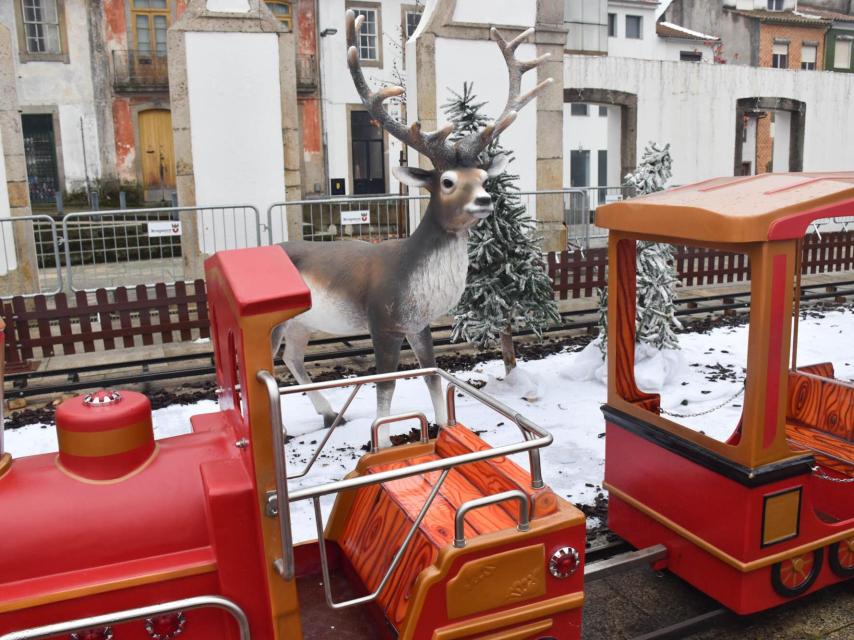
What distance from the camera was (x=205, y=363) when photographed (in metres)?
8.66

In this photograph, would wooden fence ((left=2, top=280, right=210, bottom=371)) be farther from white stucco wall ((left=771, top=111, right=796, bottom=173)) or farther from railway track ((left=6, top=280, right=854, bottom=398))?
white stucco wall ((left=771, top=111, right=796, bottom=173))

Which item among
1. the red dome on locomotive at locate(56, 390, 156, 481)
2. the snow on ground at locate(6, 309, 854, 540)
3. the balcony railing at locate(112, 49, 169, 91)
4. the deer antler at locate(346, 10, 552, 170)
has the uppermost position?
the balcony railing at locate(112, 49, 169, 91)

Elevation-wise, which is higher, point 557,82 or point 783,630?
point 557,82

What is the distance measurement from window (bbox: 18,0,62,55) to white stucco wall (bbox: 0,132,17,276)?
17.0 m

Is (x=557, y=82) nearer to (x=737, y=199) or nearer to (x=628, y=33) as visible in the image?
(x=737, y=199)

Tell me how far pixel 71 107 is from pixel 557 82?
18898 millimetres

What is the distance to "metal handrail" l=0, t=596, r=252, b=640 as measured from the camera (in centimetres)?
226

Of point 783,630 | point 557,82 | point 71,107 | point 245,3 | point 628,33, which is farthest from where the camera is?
point 628,33

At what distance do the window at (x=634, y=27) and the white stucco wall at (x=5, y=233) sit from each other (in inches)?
1183

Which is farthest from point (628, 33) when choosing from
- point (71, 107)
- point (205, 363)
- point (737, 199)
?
point (737, 199)

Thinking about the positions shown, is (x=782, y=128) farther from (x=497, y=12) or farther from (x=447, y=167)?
(x=447, y=167)

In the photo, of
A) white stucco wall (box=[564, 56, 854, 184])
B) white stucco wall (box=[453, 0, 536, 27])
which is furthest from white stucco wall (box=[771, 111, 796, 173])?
white stucco wall (box=[453, 0, 536, 27])

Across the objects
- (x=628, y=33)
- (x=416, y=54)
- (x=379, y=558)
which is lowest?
(x=379, y=558)

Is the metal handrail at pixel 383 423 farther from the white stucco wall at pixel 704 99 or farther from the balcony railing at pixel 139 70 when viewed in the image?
the balcony railing at pixel 139 70
